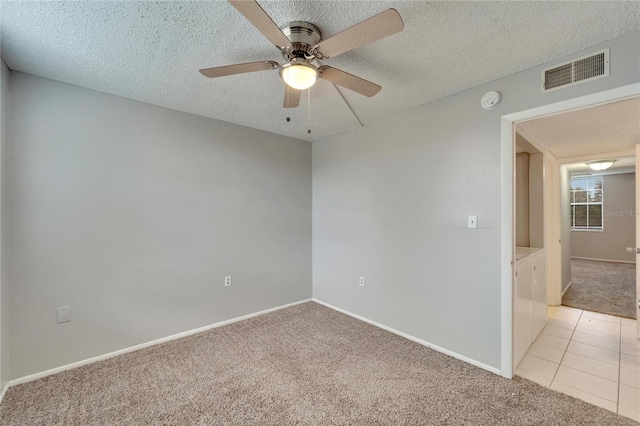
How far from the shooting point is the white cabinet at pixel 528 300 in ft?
7.29

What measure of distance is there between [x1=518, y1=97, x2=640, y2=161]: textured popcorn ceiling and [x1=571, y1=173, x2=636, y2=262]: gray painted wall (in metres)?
4.11

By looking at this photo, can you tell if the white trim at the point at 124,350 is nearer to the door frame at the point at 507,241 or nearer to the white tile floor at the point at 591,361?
the door frame at the point at 507,241

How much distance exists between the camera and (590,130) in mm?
2758

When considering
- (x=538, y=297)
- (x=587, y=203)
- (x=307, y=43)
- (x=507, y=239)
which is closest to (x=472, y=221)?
(x=507, y=239)

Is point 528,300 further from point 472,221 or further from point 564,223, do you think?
point 564,223

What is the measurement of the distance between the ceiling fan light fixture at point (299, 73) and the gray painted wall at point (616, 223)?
8.42m

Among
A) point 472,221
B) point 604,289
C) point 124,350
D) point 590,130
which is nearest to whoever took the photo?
point 472,221

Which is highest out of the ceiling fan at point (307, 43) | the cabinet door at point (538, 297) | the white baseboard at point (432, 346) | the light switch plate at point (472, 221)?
the ceiling fan at point (307, 43)

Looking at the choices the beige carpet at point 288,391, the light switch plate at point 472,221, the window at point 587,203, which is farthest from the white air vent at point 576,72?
the window at point 587,203

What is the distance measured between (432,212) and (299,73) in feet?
5.88

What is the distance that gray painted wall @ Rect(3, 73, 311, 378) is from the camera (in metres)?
2.07

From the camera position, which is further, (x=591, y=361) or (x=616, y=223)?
(x=616, y=223)

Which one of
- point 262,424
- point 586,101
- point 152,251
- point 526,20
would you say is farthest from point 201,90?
point 586,101

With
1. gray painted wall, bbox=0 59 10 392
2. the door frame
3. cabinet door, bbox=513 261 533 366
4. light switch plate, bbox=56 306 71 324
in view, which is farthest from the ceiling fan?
light switch plate, bbox=56 306 71 324
